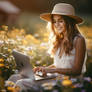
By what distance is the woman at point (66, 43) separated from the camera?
9.72ft

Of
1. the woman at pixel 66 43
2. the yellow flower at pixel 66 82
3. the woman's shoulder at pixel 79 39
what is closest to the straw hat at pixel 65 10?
the woman at pixel 66 43

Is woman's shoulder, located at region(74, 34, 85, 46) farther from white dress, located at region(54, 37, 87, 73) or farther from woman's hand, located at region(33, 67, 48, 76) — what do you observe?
woman's hand, located at region(33, 67, 48, 76)

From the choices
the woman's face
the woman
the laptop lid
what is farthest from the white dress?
the laptop lid

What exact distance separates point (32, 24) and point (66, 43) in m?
0.58

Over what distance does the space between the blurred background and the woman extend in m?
0.15

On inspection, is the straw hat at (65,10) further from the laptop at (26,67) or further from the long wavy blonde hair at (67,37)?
the laptop at (26,67)

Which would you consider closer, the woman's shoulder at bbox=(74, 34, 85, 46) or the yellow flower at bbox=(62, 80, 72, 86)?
the yellow flower at bbox=(62, 80, 72, 86)

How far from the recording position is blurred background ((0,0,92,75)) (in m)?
3.24

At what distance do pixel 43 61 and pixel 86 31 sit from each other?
675 mm

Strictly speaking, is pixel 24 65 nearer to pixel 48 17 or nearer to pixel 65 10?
pixel 48 17

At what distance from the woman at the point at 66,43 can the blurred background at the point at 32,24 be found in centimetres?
15

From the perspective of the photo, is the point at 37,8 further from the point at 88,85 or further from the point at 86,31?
the point at 88,85

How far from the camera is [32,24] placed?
11.3ft

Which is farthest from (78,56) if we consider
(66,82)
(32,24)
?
(32,24)
